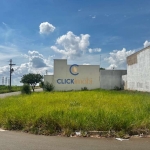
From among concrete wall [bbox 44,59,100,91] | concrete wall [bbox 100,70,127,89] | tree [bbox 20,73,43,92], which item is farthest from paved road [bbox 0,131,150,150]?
tree [bbox 20,73,43,92]

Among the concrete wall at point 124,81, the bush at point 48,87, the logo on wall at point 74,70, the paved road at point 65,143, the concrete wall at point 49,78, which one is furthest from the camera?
the logo on wall at point 74,70

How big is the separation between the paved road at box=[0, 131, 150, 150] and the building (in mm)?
24150

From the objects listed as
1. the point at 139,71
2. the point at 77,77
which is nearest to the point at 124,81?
the point at 139,71

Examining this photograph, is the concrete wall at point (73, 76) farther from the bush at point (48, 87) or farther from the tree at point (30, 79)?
the tree at point (30, 79)

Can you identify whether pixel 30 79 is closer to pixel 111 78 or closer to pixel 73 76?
pixel 73 76

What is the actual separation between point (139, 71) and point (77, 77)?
10.3 m

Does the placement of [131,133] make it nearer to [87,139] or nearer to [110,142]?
[110,142]

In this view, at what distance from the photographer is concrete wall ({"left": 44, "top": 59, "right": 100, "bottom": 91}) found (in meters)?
29.7

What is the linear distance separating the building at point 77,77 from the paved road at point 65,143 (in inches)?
951

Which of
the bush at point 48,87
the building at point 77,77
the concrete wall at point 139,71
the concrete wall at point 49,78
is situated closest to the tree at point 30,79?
the concrete wall at point 49,78

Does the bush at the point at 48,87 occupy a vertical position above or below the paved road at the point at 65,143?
above

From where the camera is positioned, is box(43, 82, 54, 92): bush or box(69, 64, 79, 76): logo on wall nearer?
box(43, 82, 54, 92): bush

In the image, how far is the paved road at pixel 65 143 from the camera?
4.51 meters

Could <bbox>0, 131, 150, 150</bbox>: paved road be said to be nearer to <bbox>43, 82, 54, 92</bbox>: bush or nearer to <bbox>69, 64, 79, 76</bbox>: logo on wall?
<bbox>43, 82, 54, 92</bbox>: bush
